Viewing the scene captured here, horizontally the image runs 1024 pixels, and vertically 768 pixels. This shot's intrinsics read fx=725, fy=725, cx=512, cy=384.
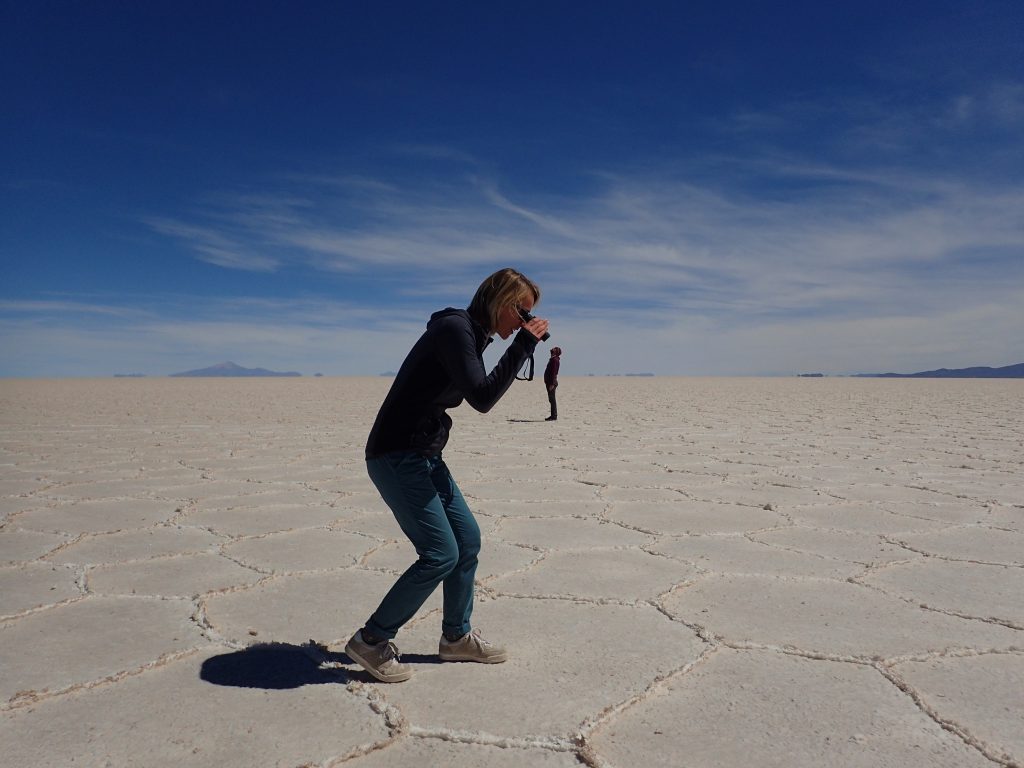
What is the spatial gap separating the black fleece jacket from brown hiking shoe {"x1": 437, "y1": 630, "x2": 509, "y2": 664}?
0.61m

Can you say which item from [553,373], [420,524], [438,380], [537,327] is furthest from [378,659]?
[553,373]

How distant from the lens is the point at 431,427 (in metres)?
1.94

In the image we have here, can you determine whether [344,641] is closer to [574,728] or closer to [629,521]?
[574,728]

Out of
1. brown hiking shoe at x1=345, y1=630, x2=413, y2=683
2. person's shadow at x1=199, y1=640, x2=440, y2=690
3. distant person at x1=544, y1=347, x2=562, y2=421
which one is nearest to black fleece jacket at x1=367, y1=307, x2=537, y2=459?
brown hiking shoe at x1=345, y1=630, x2=413, y2=683

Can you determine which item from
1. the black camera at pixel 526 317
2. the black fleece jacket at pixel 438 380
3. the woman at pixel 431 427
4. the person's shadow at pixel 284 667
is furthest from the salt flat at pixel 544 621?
the black camera at pixel 526 317

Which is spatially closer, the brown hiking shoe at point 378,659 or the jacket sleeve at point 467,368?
the jacket sleeve at point 467,368

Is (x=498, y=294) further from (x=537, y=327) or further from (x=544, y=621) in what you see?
(x=544, y=621)

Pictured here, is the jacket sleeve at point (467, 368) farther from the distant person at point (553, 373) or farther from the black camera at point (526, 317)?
the distant person at point (553, 373)

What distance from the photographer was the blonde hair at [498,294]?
1941 mm

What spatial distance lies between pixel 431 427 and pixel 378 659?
2.16 feet

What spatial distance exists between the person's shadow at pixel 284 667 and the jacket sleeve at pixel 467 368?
890 millimetres

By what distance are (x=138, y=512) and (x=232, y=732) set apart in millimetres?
2822

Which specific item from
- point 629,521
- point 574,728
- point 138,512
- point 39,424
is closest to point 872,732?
point 574,728

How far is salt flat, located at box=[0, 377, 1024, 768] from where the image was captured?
1.72 m
